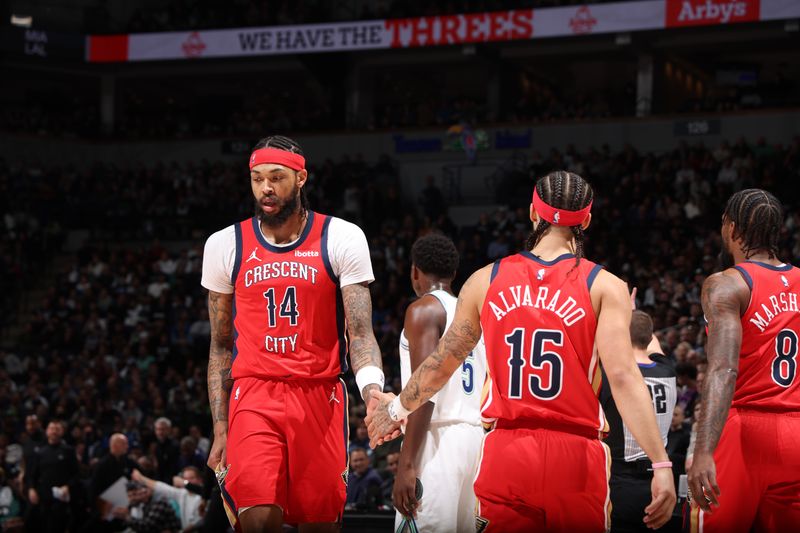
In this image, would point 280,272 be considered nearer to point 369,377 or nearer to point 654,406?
point 369,377

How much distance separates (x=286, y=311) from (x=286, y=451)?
0.66m

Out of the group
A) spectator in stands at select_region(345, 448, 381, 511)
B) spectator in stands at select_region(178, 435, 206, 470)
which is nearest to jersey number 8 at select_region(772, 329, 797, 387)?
spectator in stands at select_region(345, 448, 381, 511)

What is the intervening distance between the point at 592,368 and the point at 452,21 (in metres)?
21.6

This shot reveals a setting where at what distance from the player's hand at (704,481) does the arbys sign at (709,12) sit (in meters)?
19.4

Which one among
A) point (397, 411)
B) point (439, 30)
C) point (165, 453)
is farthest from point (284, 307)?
point (439, 30)

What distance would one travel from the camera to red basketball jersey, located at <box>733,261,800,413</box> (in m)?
4.70

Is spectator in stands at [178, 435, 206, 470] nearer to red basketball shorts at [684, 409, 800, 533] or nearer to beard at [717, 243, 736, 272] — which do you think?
beard at [717, 243, 736, 272]

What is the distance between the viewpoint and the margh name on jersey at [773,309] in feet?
15.5

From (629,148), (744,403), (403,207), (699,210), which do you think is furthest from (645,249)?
(744,403)

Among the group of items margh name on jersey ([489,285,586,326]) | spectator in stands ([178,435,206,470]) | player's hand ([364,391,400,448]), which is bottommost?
spectator in stands ([178,435,206,470])

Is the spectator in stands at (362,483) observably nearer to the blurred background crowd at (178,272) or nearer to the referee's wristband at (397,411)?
the blurred background crowd at (178,272)

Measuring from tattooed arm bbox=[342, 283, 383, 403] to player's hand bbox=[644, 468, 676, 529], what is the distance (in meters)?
1.62

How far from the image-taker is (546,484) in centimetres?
391

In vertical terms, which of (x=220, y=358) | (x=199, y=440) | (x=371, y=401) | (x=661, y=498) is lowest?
(x=199, y=440)
